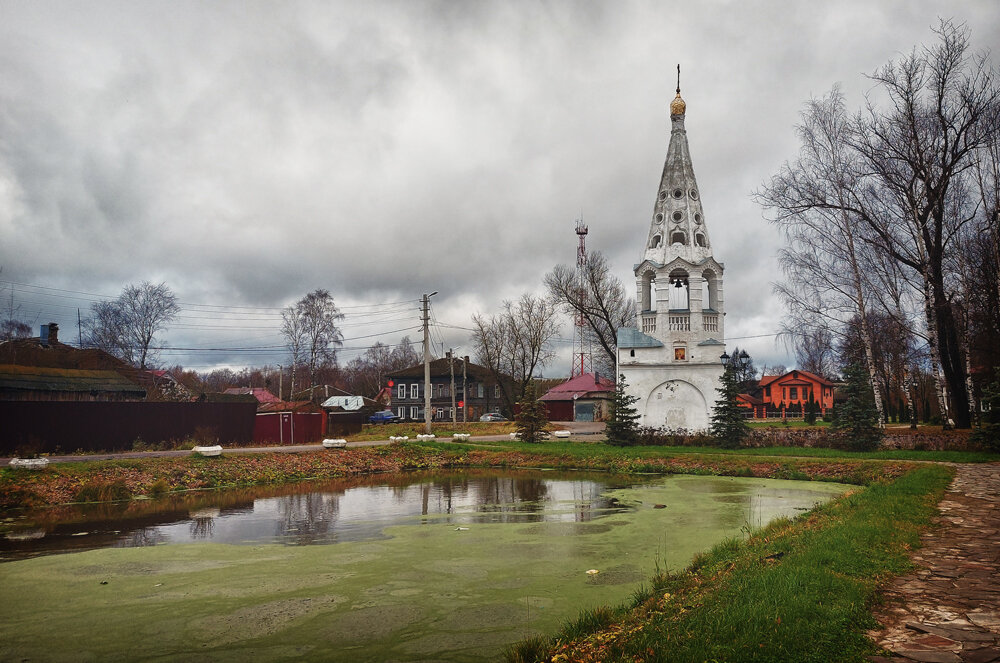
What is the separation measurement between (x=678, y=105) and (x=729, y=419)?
14923 mm

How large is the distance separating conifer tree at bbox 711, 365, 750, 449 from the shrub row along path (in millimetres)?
15021

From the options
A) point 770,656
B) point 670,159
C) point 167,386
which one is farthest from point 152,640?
point 167,386

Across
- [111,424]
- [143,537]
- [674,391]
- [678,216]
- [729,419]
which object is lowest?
[143,537]

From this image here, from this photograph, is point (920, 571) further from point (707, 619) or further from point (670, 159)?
point (670, 159)

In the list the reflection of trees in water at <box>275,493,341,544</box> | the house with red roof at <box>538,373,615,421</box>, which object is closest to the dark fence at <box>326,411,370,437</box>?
the reflection of trees in water at <box>275,493,341,544</box>

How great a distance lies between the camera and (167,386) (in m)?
40.1

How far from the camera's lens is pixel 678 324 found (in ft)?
86.4

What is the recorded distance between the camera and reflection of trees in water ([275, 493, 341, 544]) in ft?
35.5

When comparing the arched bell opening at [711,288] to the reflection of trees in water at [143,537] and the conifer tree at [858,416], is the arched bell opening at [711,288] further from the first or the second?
the reflection of trees in water at [143,537]

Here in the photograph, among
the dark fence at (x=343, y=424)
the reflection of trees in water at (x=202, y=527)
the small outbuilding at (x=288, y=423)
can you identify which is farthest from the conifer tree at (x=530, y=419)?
the reflection of trees in water at (x=202, y=527)

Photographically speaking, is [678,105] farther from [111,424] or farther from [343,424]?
[111,424]

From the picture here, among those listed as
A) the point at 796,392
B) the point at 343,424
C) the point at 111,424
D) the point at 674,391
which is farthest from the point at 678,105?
the point at 796,392

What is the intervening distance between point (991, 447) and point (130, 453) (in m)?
28.6

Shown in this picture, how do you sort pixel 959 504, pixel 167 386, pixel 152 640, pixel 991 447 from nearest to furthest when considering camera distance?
pixel 152 640 → pixel 959 504 → pixel 991 447 → pixel 167 386
